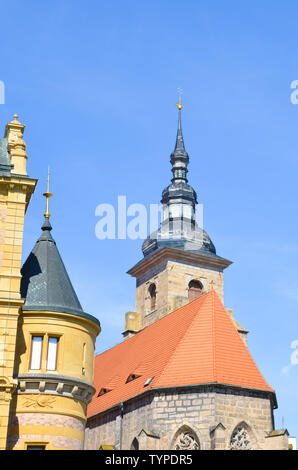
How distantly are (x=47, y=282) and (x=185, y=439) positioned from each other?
1142cm

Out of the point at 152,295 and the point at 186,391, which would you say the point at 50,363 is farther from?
the point at 152,295

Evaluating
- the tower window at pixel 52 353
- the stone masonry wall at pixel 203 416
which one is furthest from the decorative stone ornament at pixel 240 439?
the tower window at pixel 52 353

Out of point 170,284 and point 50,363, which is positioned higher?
point 170,284

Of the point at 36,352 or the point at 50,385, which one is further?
the point at 36,352

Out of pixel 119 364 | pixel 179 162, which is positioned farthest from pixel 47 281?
pixel 179 162

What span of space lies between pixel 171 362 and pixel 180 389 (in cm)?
219

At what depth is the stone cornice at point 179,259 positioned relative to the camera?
58719mm

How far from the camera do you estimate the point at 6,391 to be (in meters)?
25.3

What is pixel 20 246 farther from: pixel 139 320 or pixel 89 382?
pixel 139 320

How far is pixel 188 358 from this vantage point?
126ft

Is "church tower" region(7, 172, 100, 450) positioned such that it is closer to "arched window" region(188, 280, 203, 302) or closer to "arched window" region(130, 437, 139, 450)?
"arched window" region(130, 437, 139, 450)

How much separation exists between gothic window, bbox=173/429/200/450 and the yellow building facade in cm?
909

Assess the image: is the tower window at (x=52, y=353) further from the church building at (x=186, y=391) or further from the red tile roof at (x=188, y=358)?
the red tile roof at (x=188, y=358)

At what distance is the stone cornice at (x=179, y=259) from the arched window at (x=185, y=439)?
79.0ft
